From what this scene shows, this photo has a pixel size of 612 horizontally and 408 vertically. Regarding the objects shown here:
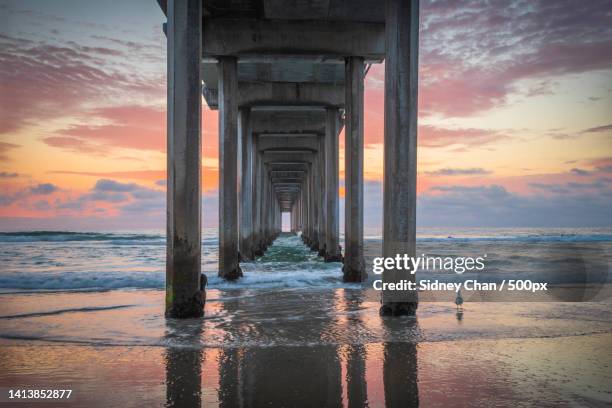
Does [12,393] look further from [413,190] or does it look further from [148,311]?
[413,190]

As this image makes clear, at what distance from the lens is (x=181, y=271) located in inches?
312

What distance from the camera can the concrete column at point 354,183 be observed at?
14.4 metres

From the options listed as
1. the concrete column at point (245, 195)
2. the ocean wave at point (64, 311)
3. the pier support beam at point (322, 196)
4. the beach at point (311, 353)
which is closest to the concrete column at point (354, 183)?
the beach at point (311, 353)

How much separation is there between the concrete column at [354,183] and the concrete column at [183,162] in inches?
276

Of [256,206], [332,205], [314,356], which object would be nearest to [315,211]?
[256,206]

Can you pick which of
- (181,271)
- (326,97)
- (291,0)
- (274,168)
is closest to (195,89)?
(181,271)

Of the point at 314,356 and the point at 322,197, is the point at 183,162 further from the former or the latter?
the point at 322,197

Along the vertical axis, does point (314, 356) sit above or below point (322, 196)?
below

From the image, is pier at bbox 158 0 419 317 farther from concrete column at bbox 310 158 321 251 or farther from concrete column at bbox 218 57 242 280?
concrete column at bbox 310 158 321 251

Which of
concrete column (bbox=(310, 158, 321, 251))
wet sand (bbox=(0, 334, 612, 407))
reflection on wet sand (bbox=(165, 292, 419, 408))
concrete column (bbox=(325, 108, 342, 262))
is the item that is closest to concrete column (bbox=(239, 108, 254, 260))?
concrete column (bbox=(325, 108, 342, 262))

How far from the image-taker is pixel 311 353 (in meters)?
5.71

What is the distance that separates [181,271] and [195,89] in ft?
9.16

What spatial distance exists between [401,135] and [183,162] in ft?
10.9

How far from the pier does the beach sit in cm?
113
